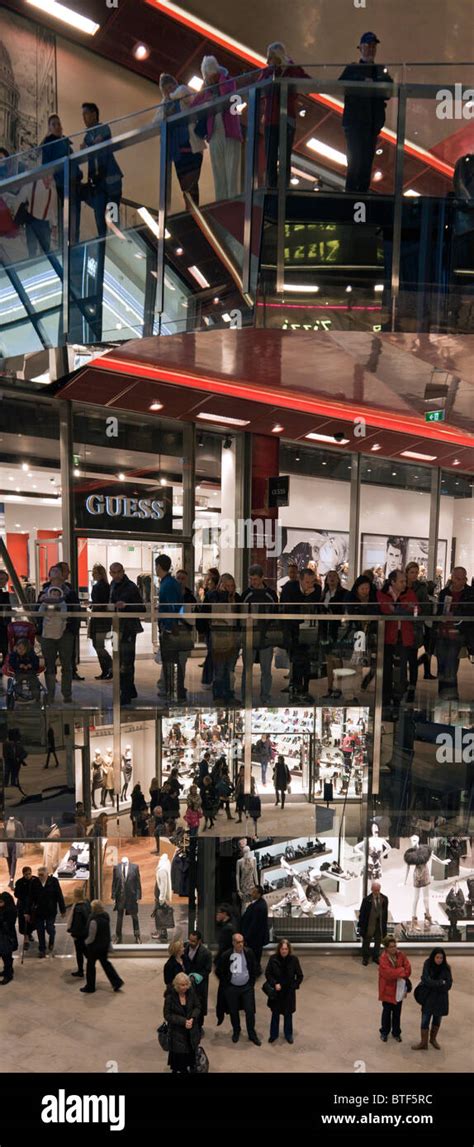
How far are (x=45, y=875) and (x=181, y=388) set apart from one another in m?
7.95

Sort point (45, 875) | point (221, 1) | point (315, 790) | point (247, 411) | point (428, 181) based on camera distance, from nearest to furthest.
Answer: point (428, 181)
point (315, 790)
point (45, 875)
point (221, 1)
point (247, 411)

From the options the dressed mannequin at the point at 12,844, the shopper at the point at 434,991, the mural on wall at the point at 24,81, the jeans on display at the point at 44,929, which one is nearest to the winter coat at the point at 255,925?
the shopper at the point at 434,991

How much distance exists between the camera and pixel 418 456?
16.4m

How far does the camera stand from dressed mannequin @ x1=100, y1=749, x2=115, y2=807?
7.69 meters

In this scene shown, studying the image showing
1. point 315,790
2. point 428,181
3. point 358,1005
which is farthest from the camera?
point 358,1005

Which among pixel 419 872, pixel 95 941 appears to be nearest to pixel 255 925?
pixel 95 941

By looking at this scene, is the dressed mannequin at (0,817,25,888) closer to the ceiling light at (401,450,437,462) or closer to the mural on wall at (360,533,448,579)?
the mural on wall at (360,533,448,579)

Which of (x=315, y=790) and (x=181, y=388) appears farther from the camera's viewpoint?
(x=181, y=388)

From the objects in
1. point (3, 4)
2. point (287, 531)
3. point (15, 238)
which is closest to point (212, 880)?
point (287, 531)

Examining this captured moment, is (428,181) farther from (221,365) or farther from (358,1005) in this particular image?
(358,1005)

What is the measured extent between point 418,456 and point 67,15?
409 inches

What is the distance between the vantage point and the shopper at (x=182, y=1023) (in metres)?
7.32

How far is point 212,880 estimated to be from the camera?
1103cm

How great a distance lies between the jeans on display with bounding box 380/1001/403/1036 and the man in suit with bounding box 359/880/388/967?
1.60 meters
